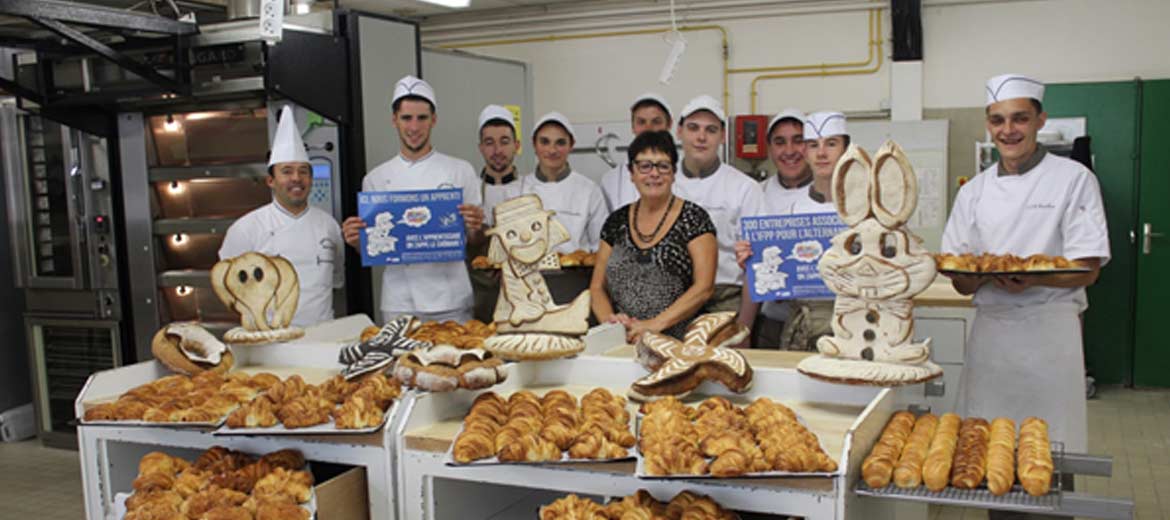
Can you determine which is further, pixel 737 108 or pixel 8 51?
pixel 737 108

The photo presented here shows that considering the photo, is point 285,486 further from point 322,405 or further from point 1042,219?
point 1042,219

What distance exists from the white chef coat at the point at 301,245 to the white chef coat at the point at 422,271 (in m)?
0.25

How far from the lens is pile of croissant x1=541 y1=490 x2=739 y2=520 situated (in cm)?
181

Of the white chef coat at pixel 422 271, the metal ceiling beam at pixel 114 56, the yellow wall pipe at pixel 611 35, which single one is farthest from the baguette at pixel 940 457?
the yellow wall pipe at pixel 611 35

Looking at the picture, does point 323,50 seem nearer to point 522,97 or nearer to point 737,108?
point 522,97

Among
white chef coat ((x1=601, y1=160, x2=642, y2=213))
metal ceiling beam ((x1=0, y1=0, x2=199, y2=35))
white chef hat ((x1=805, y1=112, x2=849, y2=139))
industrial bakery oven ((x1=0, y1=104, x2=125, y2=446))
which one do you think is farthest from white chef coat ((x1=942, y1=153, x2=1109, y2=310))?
industrial bakery oven ((x1=0, y1=104, x2=125, y2=446))

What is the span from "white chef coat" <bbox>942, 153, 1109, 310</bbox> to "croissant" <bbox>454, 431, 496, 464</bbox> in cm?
188

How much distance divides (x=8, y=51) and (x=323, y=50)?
6.33 ft

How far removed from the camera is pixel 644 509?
1.84 m

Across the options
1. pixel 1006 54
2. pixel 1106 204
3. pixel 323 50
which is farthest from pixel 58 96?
pixel 1106 204

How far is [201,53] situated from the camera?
3990 mm

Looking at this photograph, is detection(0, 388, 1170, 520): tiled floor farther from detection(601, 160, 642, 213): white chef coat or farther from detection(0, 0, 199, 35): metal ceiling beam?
detection(0, 0, 199, 35): metal ceiling beam

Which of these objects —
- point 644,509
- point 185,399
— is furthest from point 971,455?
point 185,399

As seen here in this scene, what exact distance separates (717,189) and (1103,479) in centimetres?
253
